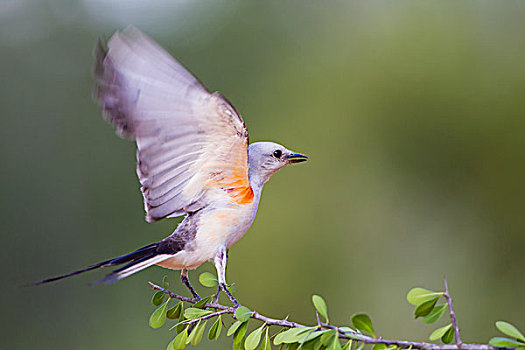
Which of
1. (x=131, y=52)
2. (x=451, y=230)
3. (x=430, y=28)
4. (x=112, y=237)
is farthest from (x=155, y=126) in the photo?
(x=112, y=237)

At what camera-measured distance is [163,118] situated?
119 centimetres

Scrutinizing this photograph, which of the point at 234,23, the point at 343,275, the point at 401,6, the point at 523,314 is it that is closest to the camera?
the point at 523,314

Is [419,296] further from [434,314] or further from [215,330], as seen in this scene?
[215,330]

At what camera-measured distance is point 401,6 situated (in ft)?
16.6

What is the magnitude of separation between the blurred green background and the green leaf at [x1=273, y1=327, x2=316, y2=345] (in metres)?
3.32

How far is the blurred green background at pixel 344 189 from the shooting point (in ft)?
14.2

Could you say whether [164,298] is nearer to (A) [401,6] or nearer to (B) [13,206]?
(A) [401,6]

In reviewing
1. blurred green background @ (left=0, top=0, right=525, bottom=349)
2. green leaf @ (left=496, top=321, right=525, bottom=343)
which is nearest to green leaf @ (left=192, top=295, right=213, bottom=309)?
green leaf @ (left=496, top=321, right=525, bottom=343)

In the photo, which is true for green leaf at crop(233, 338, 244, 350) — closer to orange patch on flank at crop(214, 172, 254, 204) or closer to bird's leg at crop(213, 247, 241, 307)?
bird's leg at crop(213, 247, 241, 307)

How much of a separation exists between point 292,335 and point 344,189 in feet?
11.9

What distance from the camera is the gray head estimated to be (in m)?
1.42

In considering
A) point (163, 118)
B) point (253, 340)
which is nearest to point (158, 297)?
point (253, 340)

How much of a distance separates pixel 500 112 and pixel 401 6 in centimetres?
134

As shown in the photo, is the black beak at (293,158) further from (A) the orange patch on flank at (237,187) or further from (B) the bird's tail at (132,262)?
(B) the bird's tail at (132,262)
